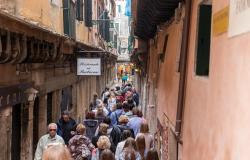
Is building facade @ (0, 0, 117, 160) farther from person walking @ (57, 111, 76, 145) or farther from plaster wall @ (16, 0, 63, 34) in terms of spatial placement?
person walking @ (57, 111, 76, 145)

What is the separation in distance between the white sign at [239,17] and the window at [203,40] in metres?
2.25

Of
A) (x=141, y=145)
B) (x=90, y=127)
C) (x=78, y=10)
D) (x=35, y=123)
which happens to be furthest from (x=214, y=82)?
(x=78, y=10)

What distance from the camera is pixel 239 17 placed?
379 centimetres

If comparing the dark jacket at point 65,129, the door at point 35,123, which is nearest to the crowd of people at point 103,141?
the dark jacket at point 65,129

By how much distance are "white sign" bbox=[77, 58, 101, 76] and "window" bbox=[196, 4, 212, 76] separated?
10.4 m

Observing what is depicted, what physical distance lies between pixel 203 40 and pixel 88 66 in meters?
10.8

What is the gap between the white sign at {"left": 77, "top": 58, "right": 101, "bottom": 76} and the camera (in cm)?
1689

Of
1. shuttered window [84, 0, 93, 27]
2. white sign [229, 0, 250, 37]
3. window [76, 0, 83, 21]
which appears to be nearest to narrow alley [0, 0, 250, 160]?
white sign [229, 0, 250, 37]

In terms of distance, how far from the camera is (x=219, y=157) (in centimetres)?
449

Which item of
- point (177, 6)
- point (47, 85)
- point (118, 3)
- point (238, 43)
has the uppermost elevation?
point (118, 3)

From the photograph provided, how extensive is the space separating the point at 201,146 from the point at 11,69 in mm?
5142

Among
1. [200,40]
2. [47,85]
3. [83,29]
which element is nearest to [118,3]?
[83,29]

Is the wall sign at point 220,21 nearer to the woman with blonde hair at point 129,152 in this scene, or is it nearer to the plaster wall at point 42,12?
the woman with blonde hair at point 129,152

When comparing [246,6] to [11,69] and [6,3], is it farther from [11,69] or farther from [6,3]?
[6,3]
